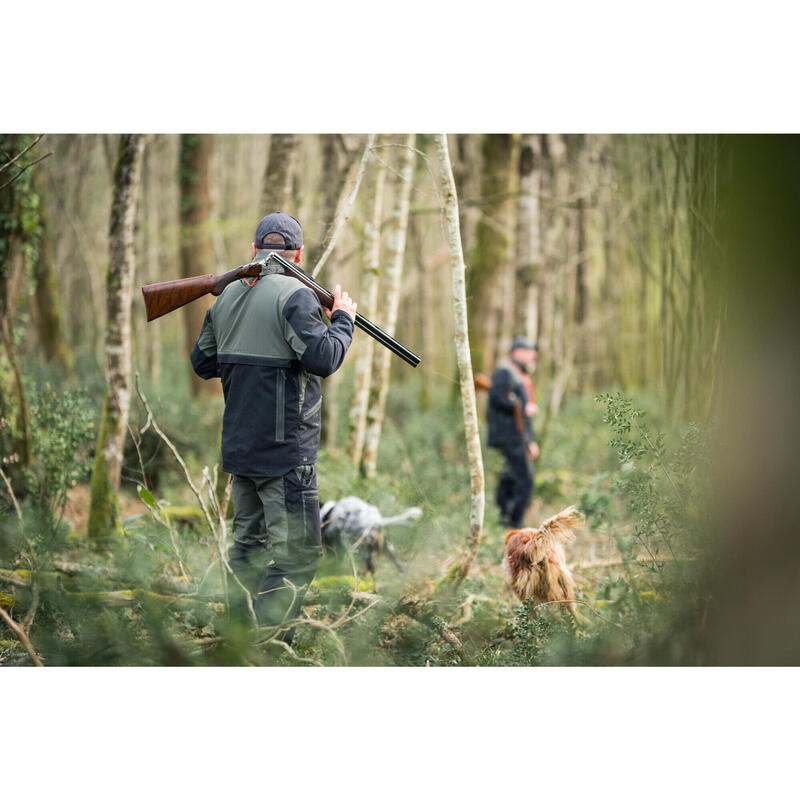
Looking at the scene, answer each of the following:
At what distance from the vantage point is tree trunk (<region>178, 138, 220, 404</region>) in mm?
11992

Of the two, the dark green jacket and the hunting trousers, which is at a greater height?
the dark green jacket

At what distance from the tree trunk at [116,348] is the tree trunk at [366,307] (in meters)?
2.18

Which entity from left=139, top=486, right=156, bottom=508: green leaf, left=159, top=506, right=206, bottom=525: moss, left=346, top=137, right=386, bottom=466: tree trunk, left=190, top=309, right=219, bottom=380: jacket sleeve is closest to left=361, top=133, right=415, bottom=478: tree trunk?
left=346, top=137, right=386, bottom=466: tree trunk

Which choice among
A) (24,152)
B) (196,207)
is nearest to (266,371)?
(24,152)

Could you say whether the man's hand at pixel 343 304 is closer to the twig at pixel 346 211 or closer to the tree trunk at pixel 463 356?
the twig at pixel 346 211

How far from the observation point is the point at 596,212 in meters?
16.1

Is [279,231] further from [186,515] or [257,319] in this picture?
[186,515]

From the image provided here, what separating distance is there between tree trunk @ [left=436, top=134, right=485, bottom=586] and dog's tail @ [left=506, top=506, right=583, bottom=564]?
15.0 inches

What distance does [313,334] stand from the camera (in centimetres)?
381

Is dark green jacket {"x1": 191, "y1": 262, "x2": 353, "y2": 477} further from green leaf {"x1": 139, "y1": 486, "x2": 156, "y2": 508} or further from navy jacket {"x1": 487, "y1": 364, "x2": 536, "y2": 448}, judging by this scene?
navy jacket {"x1": 487, "y1": 364, "x2": 536, "y2": 448}

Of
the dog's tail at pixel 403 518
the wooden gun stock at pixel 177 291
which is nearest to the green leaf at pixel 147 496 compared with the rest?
the wooden gun stock at pixel 177 291

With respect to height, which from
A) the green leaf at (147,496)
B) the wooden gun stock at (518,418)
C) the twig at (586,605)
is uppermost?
the wooden gun stock at (518,418)

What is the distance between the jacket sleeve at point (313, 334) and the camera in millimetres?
3795
